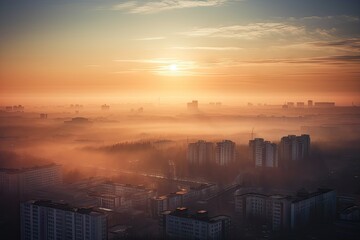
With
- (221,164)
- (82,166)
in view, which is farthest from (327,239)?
(82,166)

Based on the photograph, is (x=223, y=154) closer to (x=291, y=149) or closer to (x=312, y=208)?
(x=291, y=149)

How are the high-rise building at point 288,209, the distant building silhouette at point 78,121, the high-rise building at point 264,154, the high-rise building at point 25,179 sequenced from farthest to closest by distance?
the distant building silhouette at point 78,121
the high-rise building at point 264,154
the high-rise building at point 25,179
the high-rise building at point 288,209

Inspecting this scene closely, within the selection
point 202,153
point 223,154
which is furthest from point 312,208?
point 202,153

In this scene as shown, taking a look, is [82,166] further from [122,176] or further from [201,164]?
[201,164]

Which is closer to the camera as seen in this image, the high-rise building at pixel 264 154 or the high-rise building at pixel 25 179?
the high-rise building at pixel 25 179

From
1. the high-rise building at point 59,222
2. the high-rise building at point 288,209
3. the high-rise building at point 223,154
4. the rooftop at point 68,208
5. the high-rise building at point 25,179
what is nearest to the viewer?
the high-rise building at point 59,222

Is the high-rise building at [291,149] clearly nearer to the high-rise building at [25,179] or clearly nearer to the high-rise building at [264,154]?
the high-rise building at [264,154]

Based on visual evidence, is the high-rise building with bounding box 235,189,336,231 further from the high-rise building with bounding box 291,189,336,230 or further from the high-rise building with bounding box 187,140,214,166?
the high-rise building with bounding box 187,140,214,166

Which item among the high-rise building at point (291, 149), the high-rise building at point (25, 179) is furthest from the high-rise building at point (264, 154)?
the high-rise building at point (25, 179)
